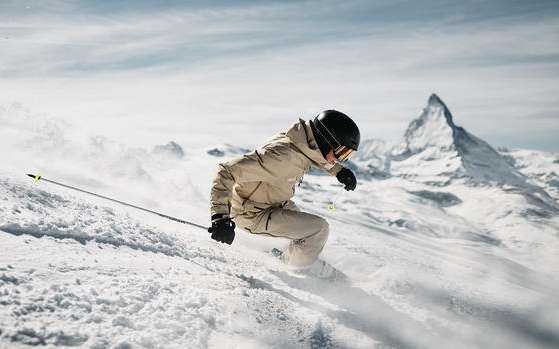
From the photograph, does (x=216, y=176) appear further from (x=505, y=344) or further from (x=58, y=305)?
(x=505, y=344)

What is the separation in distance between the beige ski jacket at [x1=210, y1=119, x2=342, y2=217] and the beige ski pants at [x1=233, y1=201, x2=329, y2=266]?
0.39 feet

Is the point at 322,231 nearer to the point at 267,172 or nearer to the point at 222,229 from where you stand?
the point at 267,172

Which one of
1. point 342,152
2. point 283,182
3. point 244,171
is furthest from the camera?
point 283,182

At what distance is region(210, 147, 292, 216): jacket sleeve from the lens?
4023 millimetres

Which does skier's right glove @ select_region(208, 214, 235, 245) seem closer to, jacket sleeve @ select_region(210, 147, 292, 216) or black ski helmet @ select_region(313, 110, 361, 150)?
jacket sleeve @ select_region(210, 147, 292, 216)

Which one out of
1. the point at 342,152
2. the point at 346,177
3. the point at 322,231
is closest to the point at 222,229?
the point at 322,231

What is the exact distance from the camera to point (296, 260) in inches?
198

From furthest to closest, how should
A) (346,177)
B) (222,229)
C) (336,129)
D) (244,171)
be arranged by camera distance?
(346,177) → (336,129) → (244,171) → (222,229)

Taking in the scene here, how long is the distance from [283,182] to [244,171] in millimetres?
689

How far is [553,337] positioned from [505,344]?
112cm

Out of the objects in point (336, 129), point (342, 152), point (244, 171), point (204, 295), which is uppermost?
point (336, 129)

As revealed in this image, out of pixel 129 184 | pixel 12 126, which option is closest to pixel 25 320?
pixel 129 184

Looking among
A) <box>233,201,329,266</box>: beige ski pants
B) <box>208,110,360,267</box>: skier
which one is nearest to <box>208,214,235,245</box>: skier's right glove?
<box>208,110,360,267</box>: skier

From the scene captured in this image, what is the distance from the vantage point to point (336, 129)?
4.45 m
